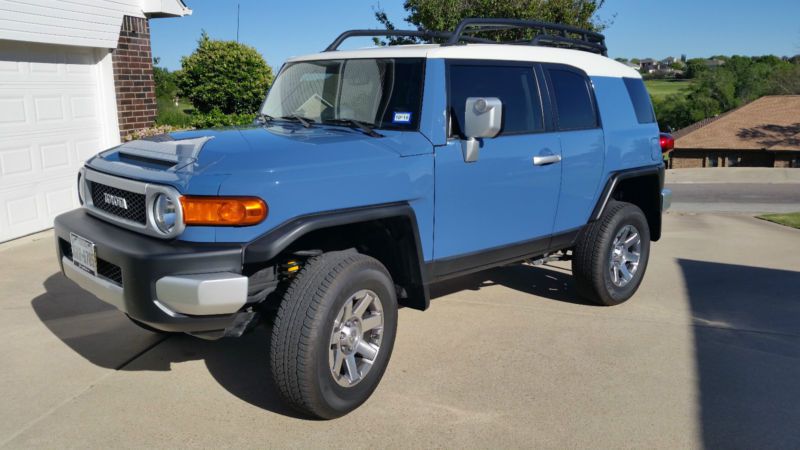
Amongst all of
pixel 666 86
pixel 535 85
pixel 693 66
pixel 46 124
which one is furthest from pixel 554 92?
pixel 693 66

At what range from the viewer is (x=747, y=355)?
15.5 ft

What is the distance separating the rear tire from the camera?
545cm

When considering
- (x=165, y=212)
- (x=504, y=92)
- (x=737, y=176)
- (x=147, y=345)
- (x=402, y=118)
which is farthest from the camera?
(x=737, y=176)

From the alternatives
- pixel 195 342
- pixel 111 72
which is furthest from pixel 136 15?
pixel 195 342

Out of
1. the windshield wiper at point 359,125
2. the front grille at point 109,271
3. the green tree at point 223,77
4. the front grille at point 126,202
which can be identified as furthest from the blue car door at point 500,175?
the green tree at point 223,77

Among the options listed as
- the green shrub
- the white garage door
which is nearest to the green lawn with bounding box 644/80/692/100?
the green shrub

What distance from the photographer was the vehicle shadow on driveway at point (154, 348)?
418 centimetres

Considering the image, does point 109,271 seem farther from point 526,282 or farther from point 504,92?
point 526,282

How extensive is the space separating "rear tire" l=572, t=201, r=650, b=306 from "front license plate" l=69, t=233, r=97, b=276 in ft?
11.5

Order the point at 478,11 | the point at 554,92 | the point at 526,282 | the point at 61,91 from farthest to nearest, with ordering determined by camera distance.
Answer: the point at 478,11, the point at 61,91, the point at 526,282, the point at 554,92

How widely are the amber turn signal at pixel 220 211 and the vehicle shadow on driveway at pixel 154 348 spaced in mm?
1177

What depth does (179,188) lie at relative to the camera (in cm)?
332

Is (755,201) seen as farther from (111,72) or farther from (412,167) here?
(412,167)

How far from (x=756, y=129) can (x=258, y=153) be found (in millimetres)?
67667
